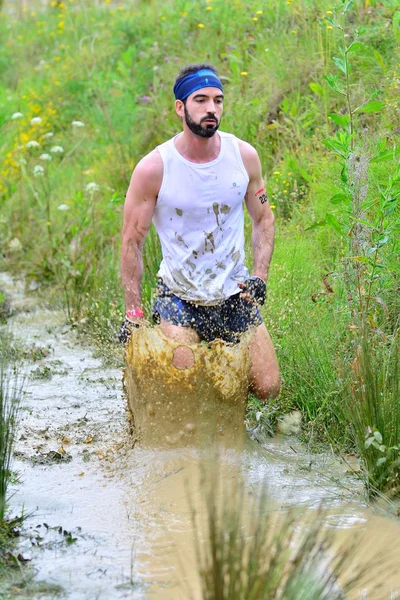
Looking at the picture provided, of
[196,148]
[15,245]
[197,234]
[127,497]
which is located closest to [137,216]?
[197,234]

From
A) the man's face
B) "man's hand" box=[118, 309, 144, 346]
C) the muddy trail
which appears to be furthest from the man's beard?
the muddy trail

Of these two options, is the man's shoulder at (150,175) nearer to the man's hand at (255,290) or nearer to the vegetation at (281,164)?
the man's hand at (255,290)

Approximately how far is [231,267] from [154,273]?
5.40 ft

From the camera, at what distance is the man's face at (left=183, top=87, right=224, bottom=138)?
5.30 metres

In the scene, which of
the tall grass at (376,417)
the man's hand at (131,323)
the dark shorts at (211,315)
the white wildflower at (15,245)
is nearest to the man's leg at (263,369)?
the dark shorts at (211,315)

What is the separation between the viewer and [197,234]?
211 inches

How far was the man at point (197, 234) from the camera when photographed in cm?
534

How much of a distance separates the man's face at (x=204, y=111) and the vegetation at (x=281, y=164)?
1.98 feet

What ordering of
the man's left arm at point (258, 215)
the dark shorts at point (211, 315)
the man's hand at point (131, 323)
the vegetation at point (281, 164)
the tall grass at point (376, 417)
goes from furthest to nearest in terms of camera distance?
the man's left arm at point (258, 215), the dark shorts at point (211, 315), the man's hand at point (131, 323), the vegetation at point (281, 164), the tall grass at point (376, 417)

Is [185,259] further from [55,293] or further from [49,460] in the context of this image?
[55,293]

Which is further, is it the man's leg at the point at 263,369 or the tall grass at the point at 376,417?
the man's leg at the point at 263,369

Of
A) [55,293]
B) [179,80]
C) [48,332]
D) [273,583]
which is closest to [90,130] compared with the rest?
[55,293]

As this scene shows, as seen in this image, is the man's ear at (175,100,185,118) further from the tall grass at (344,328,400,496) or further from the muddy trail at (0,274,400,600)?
the tall grass at (344,328,400,496)

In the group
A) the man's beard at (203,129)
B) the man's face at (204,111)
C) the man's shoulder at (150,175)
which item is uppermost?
the man's face at (204,111)
